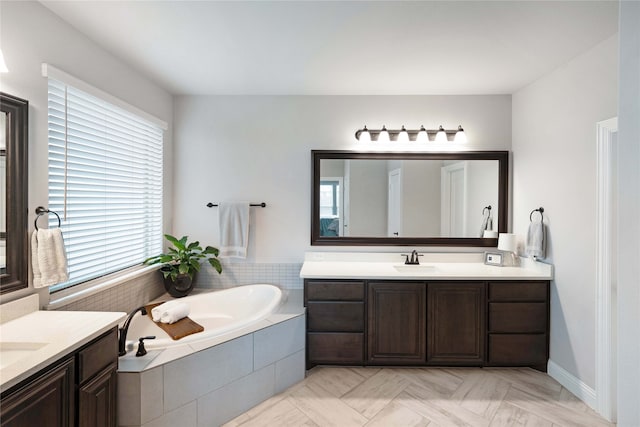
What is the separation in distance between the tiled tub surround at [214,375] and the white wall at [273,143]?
1029mm

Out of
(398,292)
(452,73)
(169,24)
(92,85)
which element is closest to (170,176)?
(92,85)

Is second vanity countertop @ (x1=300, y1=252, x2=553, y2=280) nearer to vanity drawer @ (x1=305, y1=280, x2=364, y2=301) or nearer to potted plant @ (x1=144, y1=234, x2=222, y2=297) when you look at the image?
vanity drawer @ (x1=305, y1=280, x2=364, y2=301)

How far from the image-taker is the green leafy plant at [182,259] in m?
2.98

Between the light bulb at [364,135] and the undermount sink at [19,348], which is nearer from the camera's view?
the undermount sink at [19,348]

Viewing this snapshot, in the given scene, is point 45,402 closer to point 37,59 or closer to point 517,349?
point 37,59

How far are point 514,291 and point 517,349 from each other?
0.48 m

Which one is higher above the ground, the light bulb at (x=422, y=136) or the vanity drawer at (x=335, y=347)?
the light bulb at (x=422, y=136)

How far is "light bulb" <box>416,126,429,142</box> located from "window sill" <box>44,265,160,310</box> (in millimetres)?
2778

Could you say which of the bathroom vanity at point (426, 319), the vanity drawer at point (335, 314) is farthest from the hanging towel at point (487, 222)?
the vanity drawer at point (335, 314)

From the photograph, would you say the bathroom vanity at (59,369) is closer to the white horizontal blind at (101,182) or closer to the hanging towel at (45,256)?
the hanging towel at (45,256)

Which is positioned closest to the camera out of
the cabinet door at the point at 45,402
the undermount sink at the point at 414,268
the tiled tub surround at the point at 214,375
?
the cabinet door at the point at 45,402

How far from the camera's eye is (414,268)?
3.05m

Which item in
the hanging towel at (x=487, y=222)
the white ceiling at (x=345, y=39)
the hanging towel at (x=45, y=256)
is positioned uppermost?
the white ceiling at (x=345, y=39)

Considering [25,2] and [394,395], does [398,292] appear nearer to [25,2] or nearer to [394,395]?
[394,395]
